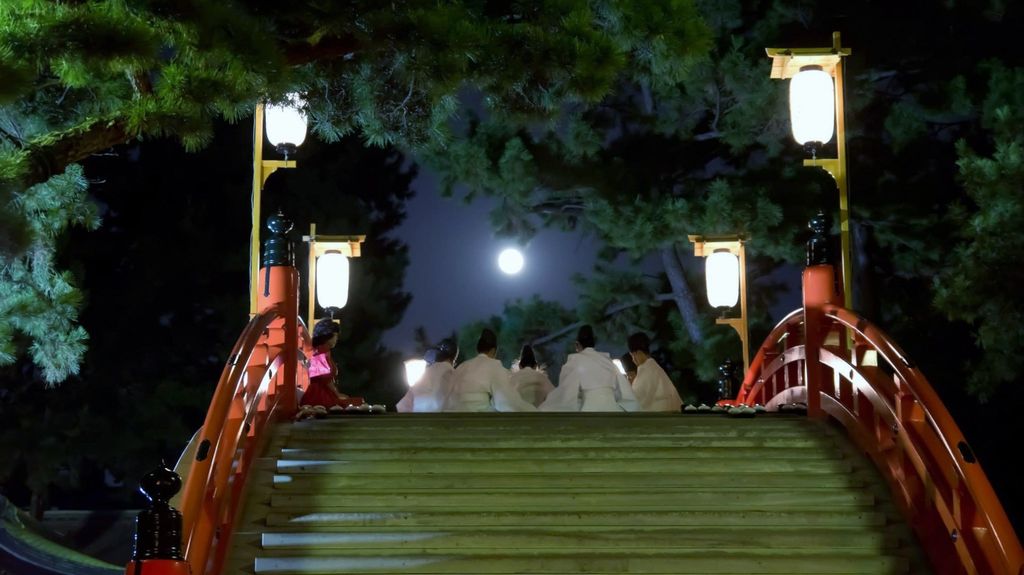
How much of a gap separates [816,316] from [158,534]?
5593mm

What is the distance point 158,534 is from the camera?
221 inches

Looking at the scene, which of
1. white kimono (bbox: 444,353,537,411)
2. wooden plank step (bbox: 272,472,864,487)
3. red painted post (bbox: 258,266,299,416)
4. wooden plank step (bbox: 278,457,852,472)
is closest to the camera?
wooden plank step (bbox: 272,472,864,487)

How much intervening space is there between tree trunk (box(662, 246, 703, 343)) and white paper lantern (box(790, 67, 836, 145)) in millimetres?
11565

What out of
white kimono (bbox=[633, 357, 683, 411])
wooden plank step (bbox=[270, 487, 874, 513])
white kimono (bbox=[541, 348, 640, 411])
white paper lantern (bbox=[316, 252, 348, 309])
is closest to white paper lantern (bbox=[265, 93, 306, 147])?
white kimono (bbox=[541, 348, 640, 411])

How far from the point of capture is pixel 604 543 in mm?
7555

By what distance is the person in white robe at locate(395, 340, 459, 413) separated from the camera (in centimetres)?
1269

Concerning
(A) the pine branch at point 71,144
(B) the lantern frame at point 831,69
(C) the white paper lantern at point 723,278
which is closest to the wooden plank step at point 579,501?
(A) the pine branch at point 71,144

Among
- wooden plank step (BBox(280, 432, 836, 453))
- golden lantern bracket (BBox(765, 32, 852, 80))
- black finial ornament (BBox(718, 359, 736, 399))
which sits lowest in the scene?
wooden plank step (BBox(280, 432, 836, 453))

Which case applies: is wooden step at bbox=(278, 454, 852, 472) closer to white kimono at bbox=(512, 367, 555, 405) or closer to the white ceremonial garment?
the white ceremonial garment

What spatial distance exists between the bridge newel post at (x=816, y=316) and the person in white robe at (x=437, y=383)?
158 inches

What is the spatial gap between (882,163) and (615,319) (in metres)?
5.82

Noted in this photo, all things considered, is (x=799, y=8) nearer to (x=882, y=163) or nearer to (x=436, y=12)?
(x=882, y=163)

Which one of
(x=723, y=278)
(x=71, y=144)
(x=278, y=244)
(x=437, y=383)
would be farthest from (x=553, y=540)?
(x=723, y=278)

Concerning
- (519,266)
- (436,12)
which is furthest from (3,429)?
(436,12)
